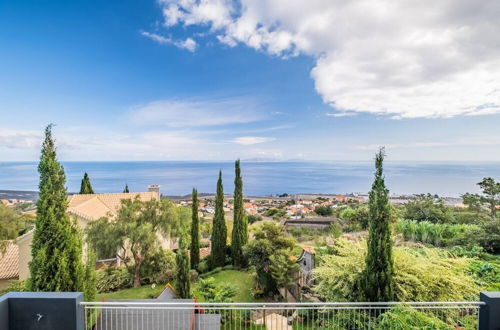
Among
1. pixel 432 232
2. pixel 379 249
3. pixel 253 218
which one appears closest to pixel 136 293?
pixel 379 249

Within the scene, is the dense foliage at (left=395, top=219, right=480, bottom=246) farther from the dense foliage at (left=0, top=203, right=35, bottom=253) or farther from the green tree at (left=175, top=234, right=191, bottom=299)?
the dense foliage at (left=0, top=203, right=35, bottom=253)

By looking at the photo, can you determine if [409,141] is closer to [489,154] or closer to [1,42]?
[489,154]

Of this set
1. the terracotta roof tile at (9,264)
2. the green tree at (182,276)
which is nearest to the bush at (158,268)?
the green tree at (182,276)

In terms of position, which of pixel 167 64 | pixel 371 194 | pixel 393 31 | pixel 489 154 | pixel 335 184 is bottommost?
pixel 335 184

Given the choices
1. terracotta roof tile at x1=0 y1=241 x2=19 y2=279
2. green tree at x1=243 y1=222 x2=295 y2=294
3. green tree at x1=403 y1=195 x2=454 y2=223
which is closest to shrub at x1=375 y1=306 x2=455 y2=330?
green tree at x1=243 y1=222 x2=295 y2=294

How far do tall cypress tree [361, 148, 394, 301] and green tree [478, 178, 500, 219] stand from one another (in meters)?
12.7

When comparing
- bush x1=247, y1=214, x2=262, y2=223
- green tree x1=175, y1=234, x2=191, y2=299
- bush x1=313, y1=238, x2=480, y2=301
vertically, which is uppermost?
bush x1=313, y1=238, x2=480, y2=301

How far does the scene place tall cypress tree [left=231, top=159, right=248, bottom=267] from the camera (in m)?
13.9

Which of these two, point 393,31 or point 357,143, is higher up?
point 393,31

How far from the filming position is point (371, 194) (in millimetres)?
4922

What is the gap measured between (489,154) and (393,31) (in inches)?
622

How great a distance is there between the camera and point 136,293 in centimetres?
1066

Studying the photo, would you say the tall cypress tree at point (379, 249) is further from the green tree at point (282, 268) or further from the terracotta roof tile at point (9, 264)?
the terracotta roof tile at point (9, 264)

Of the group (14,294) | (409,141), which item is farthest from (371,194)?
(409,141)
